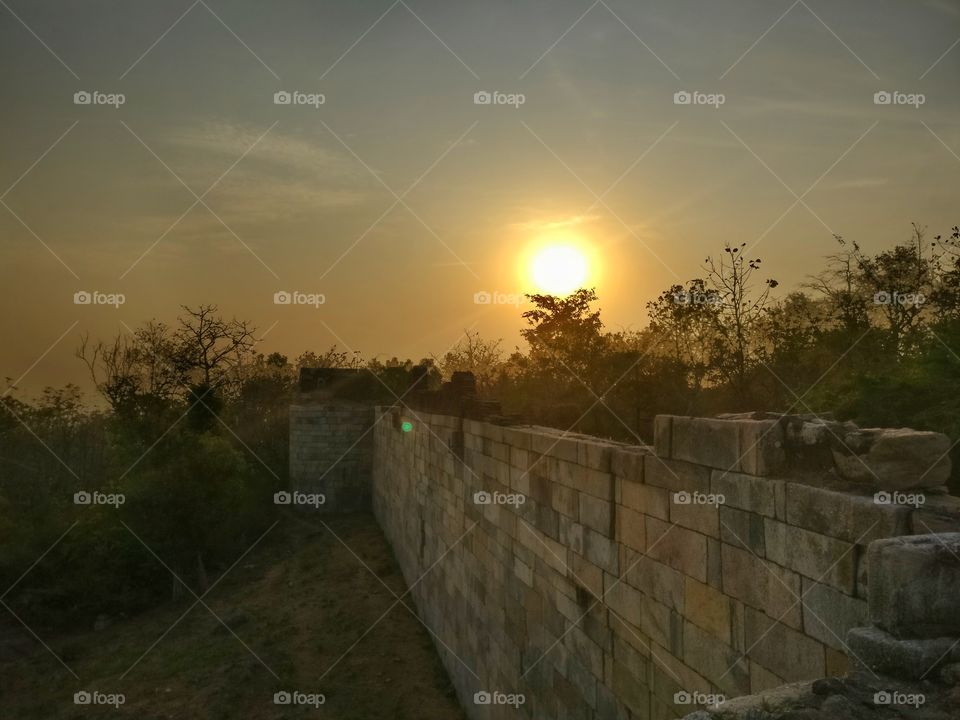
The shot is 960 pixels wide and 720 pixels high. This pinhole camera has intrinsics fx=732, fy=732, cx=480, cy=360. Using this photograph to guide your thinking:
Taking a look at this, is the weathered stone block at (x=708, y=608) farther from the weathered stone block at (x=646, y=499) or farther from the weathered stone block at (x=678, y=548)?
the weathered stone block at (x=646, y=499)

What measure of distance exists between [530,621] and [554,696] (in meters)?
0.75

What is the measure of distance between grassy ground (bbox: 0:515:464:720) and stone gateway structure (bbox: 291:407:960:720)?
8.72 feet

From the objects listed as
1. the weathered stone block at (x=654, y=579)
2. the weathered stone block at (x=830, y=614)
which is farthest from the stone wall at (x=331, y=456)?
the weathered stone block at (x=830, y=614)

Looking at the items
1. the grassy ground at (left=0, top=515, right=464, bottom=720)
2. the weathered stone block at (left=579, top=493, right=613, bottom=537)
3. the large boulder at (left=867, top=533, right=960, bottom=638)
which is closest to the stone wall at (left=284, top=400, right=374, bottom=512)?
the grassy ground at (left=0, top=515, right=464, bottom=720)

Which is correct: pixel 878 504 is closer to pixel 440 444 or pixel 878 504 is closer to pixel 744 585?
pixel 744 585

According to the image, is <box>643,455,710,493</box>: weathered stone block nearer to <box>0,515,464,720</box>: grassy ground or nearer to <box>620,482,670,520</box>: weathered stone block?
<box>620,482,670,520</box>: weathered stone block

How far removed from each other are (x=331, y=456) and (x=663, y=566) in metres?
19.4

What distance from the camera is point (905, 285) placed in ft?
44.4

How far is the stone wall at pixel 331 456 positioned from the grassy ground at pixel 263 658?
5794mm

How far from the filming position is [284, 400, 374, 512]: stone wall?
72.6 ft

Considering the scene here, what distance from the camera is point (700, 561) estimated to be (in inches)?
145

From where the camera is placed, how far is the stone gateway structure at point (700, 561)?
264cm

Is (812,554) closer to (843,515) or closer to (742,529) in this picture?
(843,515)

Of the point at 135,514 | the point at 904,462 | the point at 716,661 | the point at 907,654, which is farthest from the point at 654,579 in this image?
the point at 135,514
